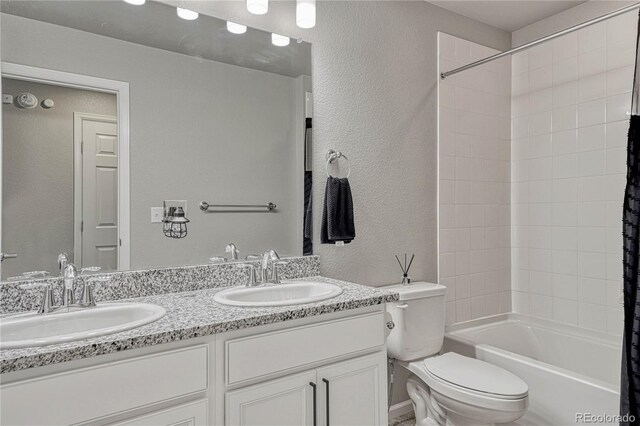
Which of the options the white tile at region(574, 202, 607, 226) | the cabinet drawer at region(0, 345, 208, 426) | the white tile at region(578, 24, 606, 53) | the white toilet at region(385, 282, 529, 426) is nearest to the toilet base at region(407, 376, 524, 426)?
the white toilet at region(385, 282, 529, 426)

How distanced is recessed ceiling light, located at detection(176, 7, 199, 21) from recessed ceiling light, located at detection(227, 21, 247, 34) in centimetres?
15

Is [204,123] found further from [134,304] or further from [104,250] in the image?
[134,304]

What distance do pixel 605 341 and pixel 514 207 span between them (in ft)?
3.30

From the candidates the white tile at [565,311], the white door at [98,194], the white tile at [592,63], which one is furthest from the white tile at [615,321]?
the white door at [98,194]

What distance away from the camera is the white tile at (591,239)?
97.4 inches

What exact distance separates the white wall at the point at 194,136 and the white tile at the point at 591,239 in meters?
1.81

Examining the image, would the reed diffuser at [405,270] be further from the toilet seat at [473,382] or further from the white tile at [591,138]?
the white tile at [591,138]

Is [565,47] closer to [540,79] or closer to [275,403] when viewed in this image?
[540,79]

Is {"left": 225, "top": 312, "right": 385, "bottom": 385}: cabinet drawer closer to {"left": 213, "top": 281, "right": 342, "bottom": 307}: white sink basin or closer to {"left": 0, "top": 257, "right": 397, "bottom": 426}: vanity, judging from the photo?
{"left": 0, "top": 257, "right": 397, "bottom": 426}: vanity

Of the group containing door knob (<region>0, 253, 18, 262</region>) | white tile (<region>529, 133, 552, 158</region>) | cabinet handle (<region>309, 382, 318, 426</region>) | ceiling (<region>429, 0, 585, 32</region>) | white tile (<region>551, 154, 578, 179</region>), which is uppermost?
ceiling (<region>429, 0, 585, 32</region>)

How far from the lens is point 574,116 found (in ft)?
8.57

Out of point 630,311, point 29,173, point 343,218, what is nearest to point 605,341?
point 630,311

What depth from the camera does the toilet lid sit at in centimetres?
180

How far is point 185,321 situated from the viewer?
4.08 feet
